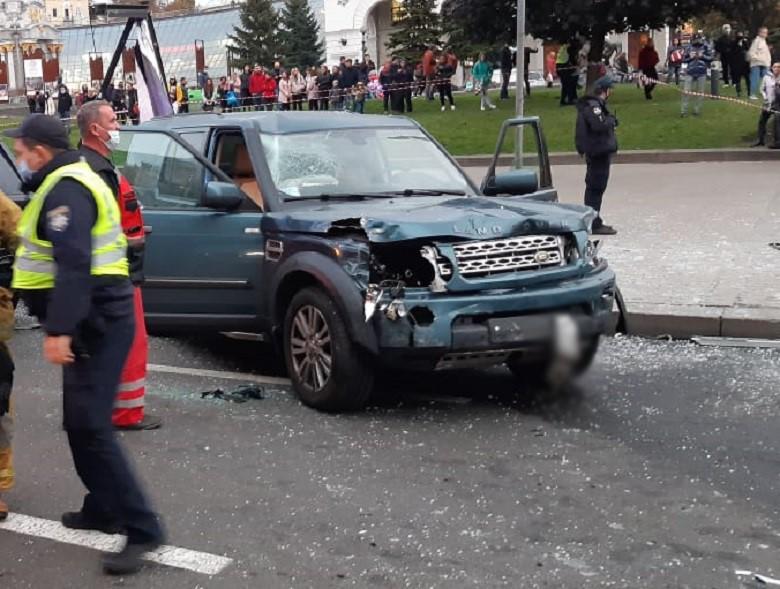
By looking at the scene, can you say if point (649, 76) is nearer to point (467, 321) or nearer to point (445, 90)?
point (445, 90)

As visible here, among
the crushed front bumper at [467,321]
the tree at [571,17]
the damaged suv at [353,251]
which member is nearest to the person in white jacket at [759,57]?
the tree at [571,17]

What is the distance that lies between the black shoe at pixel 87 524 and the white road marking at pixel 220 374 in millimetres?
2586

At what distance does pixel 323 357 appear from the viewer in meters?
6.43

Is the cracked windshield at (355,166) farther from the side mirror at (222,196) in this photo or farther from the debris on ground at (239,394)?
the debris on ground at (239,394)

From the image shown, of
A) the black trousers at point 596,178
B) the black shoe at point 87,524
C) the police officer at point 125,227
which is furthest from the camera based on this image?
the black trousers at point 596,178

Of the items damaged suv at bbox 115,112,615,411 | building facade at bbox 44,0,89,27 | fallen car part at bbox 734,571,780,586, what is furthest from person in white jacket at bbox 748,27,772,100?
building facade at bbox 44,0,89,27

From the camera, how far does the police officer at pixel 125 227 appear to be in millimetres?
5738

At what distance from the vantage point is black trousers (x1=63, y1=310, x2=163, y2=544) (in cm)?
431

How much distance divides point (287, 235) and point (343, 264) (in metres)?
0.58

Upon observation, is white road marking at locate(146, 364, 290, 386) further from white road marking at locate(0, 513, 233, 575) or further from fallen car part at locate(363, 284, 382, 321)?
white road marking at locate(0, 513, 233, 575)

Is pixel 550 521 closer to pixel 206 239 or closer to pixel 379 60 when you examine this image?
pixel 206 239

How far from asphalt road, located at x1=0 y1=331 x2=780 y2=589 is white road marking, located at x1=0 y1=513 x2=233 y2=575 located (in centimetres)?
6

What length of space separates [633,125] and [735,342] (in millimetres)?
14843

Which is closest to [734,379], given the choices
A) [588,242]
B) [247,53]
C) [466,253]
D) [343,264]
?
[588,242]
